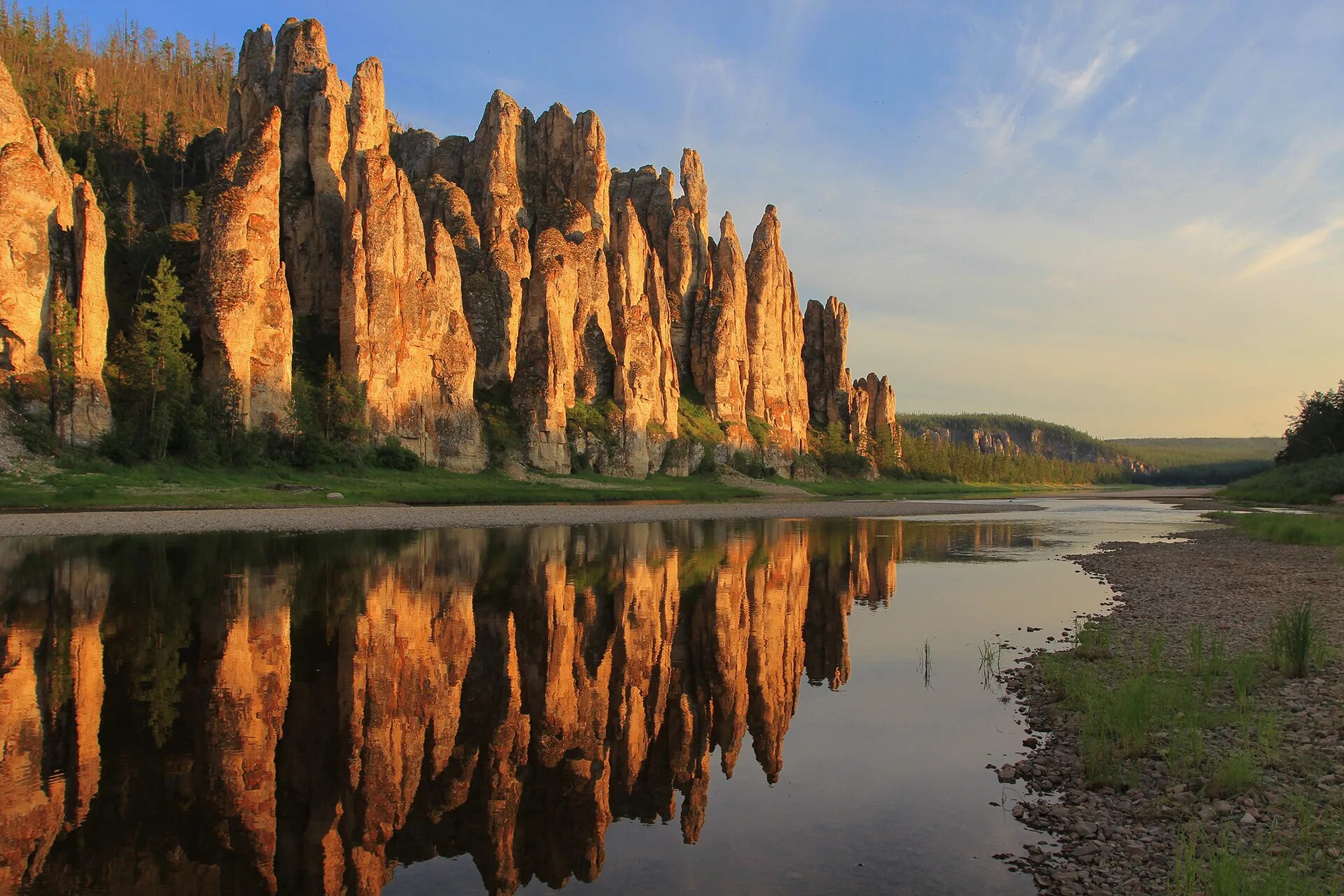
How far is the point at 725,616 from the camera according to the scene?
19031 mm

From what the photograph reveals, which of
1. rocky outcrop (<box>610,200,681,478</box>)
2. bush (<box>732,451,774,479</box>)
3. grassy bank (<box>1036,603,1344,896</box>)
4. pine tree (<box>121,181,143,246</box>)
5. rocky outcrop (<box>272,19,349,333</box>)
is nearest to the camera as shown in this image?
grassy bank (<box>1036,603,1344,896</box>)

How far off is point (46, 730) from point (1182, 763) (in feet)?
44.3

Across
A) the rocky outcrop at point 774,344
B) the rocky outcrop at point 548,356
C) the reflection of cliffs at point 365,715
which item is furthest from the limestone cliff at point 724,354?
the reflection of cliffs at point 365,715

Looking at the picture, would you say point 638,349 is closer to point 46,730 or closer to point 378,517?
point 378,517

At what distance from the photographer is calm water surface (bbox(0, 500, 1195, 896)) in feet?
23.4

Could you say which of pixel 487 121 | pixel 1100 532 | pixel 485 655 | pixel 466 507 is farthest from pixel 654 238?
pixel 485 655

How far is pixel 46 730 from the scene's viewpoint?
9906mm

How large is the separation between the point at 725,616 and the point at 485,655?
21.7 feet

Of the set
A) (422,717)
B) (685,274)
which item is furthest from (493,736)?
(685,274)

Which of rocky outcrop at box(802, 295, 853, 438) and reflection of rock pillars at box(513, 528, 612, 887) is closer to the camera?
reflection of rock pillars at box(513, 528, 612, 887)

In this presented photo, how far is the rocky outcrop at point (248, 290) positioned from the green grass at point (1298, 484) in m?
86.9

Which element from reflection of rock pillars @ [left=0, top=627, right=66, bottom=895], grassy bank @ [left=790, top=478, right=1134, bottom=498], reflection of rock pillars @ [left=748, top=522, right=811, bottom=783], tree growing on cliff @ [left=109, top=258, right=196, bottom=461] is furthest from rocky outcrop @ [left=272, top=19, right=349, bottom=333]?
reflection of rock pillars @ [left=0, top=627, right=66, bottom=895]

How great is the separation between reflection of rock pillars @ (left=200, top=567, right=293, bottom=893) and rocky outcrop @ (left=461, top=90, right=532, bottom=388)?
79109 mm

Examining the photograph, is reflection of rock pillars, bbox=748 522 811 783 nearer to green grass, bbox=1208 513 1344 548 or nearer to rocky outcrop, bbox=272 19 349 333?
green grass, bbox=1208 513 1344 548
